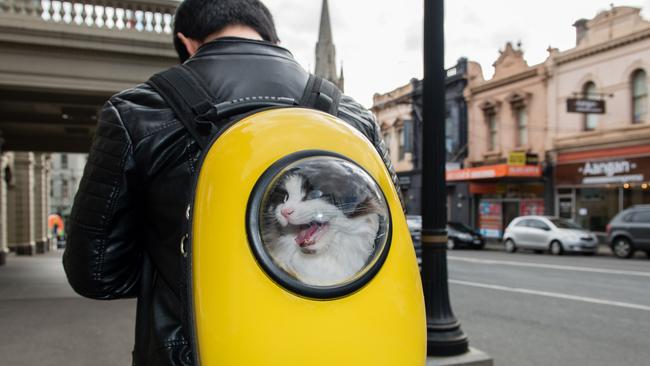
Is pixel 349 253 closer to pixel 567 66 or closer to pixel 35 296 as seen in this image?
pixel 35 296

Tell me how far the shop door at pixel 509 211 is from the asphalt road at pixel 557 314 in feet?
40.1

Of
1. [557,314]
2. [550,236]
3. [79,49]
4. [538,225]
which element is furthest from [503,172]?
[79,49]

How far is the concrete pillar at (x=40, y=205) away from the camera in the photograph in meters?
22.9

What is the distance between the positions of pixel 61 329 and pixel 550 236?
17061 mm

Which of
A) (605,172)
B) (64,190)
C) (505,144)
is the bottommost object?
(64,190)

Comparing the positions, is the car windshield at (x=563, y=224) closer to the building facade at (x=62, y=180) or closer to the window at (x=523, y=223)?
the window at (x=523, y=223)

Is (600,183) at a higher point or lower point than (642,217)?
higher

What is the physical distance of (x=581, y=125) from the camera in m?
22.0

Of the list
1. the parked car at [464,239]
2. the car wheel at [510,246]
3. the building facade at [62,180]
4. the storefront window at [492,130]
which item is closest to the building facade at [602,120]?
the car wheel at [510,246]

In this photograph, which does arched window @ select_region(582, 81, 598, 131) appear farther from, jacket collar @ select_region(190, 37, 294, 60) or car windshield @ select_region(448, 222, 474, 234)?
jacket collar @ select_region(190, 37, 294, 60)

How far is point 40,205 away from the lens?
23312 millimetres

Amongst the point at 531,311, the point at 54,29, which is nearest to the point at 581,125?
the point at 531,311

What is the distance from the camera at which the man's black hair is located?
1.42 m

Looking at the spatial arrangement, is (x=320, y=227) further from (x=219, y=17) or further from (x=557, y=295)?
(x=557, y=295)
